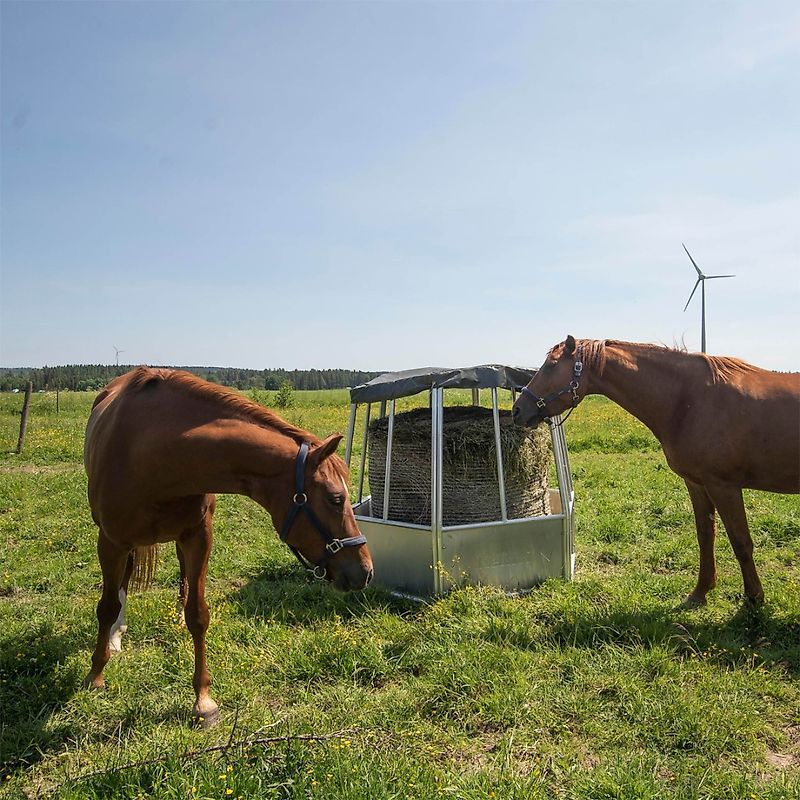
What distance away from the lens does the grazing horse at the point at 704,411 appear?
4.87m

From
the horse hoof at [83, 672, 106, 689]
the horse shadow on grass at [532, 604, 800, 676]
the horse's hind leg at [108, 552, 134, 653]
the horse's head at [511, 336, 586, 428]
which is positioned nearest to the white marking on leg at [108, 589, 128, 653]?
the horse's hind leg at [108, 552, 134, 653]

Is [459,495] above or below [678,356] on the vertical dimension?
below

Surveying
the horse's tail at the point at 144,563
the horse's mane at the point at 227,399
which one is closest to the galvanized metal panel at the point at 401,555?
the horse's tail at the point at 144,563

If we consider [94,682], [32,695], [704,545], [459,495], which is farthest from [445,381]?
[32,695]

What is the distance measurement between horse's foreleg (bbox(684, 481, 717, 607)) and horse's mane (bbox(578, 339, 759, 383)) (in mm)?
1079

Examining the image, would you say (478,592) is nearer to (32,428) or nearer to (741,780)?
(741,780)

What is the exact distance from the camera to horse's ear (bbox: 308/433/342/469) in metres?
3.05

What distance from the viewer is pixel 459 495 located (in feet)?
19.2

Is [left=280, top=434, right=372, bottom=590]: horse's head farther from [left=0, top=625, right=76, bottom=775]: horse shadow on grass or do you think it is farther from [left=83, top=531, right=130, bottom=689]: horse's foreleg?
[left=0, top=625, right=76, bottom=775]: horse shadow on grass

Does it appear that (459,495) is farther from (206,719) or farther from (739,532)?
(206,719)

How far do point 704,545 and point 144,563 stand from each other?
4898mm

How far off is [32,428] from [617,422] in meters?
19.5

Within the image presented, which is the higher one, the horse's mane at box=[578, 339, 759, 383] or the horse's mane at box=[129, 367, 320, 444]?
the horse's mane at box=[578, 339, 759, 383]

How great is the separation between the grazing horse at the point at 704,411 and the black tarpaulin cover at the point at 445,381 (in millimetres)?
314
